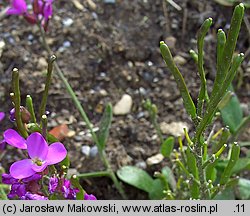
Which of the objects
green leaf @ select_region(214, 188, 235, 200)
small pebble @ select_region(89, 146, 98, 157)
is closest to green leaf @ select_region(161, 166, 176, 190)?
green leaf @ select_region(214, 188, 235, 200)

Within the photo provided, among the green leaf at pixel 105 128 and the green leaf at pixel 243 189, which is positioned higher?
the green leaf at pixel 105 128

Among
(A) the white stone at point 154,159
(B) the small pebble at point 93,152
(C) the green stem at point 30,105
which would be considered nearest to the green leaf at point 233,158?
(C) the green stem at point 30,105

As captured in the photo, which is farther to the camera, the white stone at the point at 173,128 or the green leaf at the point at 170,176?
the white stone at the point at 173,128

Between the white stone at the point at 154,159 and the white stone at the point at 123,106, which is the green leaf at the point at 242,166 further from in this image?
the white stone at the point at 123,106

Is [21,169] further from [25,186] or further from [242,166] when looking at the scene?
[242,166]

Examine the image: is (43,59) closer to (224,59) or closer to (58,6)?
(58,6)

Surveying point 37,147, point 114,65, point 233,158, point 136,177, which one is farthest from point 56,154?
point 114,65

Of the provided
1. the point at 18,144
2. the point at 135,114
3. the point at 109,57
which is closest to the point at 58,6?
the point at 109,57

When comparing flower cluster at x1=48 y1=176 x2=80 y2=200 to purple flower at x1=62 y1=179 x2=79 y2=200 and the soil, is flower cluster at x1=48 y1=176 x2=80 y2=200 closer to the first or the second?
purple flower at x1=62 y1=179 x2=79 y2=200
